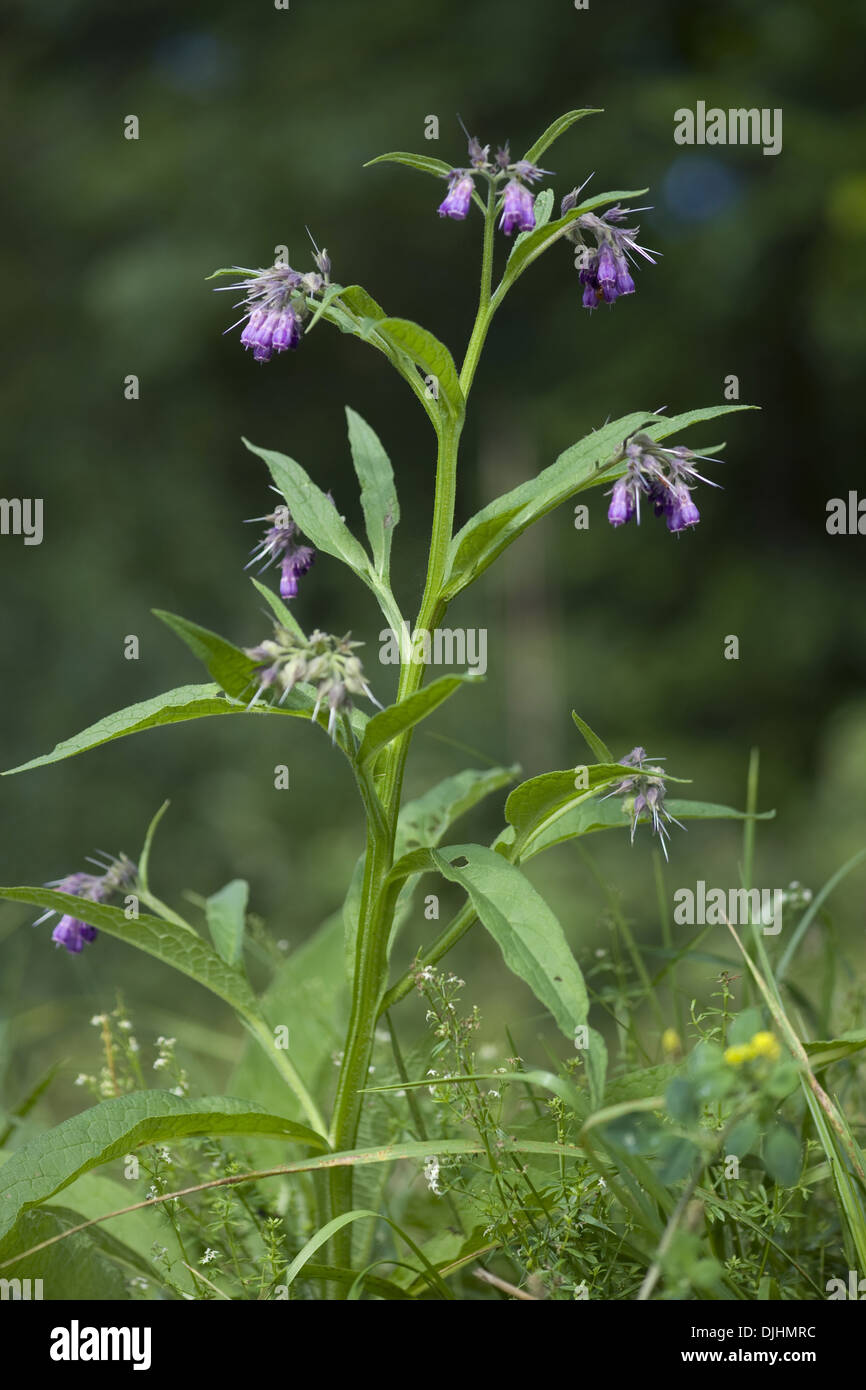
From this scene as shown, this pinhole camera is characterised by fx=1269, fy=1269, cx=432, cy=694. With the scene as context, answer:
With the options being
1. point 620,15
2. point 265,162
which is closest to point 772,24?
point 620,15

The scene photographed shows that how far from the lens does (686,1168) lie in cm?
124

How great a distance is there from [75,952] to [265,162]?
6.47 m

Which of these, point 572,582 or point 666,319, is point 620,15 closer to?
point 666,319

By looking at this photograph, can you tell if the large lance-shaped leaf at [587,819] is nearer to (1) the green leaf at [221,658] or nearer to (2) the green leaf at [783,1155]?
(1) the green leaf at [221,658]

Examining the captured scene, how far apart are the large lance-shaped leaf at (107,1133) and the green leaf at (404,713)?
512 millimetres

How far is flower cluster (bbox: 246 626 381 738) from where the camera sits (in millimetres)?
1438

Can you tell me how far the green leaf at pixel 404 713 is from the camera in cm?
142

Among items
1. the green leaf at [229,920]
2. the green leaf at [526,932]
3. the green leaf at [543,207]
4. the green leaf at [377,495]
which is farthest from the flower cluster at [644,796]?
the green leaf at [543,207]

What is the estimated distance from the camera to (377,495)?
75.0 inches

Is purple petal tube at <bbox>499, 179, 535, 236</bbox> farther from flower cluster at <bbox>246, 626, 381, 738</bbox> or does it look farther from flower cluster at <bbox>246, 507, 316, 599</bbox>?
flower cluster at <bbox>246, 626, 381, 738</bbox>

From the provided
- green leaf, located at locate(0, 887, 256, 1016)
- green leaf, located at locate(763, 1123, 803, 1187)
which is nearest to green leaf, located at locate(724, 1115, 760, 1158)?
green leaf, located at locate(763, 1123, 803, 1187)

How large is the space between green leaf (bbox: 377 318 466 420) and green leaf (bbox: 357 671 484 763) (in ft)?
1.37

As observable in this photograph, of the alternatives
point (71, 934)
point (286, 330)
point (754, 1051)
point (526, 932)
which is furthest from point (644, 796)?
point (71, 934)

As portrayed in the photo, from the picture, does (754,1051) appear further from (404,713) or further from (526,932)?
(404,713)
